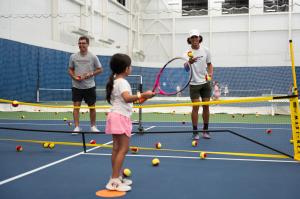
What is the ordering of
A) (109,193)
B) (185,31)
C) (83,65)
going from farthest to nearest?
(185,31) → (83,65) → (109,193)

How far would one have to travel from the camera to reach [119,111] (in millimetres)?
3127

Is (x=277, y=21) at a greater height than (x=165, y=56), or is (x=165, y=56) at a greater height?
(x=277, y=21)

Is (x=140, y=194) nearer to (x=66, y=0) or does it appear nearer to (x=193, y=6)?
(x=66, y=0)

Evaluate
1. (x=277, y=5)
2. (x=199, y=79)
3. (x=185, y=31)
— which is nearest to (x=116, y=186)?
(x=199, y=79)

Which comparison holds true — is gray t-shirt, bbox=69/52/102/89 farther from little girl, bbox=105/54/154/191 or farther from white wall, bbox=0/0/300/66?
white wall, bbox=0/0/300/66

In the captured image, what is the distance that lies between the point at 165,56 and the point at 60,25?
12034 mm

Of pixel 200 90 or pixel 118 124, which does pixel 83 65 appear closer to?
pixel 200 90

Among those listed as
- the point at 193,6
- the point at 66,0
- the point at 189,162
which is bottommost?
the point at 189,162

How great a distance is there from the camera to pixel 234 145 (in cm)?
536

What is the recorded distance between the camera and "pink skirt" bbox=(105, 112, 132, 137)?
3.06 m

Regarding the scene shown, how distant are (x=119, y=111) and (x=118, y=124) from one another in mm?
122

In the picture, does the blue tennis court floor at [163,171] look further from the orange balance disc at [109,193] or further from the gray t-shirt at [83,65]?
the gray t-shirt at [83,65]

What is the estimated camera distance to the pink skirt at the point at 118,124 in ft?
10.0

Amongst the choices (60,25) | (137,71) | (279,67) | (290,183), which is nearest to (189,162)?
(290,183)
